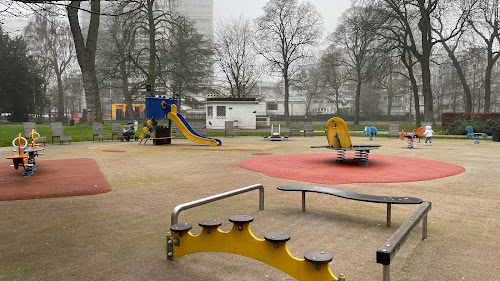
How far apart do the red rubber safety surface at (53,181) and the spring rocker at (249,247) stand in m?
4.30

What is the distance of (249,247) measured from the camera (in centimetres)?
337

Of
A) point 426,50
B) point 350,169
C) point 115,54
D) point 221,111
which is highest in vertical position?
point 115,54

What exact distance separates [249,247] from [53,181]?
6.88 metres

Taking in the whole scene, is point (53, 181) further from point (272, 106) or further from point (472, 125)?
point (272, 106)

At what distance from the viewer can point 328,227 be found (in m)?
5.04

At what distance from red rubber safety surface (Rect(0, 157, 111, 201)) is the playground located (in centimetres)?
5

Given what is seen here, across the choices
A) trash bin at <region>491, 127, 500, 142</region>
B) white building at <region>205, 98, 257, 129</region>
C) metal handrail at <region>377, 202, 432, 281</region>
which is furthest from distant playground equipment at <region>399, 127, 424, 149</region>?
white building at <region>205, 98, 257, 129</region>

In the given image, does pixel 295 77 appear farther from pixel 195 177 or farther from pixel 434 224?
pixel 434 224

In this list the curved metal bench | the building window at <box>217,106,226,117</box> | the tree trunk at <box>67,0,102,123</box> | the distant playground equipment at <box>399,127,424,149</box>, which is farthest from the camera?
the building window at <box>217,106,226,117</box>

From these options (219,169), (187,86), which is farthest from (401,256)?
(187,86)

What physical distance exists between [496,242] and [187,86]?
3914cm

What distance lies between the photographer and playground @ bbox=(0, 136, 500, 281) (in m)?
3.65

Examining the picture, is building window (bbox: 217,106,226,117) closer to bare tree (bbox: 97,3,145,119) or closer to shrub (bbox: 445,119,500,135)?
bare tree (bbox: 97,3,145,119)

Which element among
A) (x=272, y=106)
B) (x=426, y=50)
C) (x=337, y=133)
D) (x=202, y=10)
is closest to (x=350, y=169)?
(x=337, y=133)
